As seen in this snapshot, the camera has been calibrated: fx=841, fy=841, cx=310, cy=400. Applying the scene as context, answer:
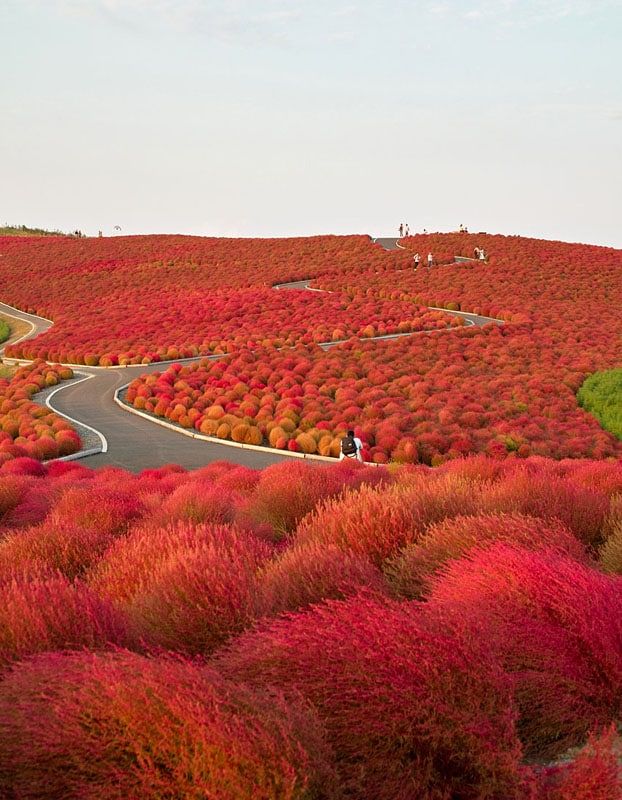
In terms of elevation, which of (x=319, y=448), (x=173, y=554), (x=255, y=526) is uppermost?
(x=173, y=554)

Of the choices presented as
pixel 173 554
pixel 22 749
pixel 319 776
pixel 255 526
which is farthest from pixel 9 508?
pixel 319 776

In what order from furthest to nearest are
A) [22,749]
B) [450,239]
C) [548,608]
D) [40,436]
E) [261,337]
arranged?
[450,239], [261,337], [40,436], [548,608], [22,749]

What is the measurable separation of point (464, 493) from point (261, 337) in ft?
85.4

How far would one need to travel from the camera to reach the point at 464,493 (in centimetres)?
761

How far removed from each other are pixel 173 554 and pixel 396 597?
1.46 m

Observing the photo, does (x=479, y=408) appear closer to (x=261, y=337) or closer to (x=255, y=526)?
(x=261, y=337)

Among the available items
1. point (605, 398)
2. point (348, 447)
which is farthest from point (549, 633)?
point (605, 398)

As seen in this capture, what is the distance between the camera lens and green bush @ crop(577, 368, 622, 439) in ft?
74.9

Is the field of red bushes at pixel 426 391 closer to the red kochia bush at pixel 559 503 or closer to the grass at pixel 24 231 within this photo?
Answer: the red kochia bush at pixel 559 503

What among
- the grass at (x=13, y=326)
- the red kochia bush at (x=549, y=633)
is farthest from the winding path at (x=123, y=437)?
the grass at (x=13, y=326)

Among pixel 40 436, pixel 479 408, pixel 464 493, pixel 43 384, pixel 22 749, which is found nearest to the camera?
pixel 22 749

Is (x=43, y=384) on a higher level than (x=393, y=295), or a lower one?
lower

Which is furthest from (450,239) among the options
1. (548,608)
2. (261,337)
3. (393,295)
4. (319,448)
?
(548,608)

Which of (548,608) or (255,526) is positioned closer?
(548,608)
